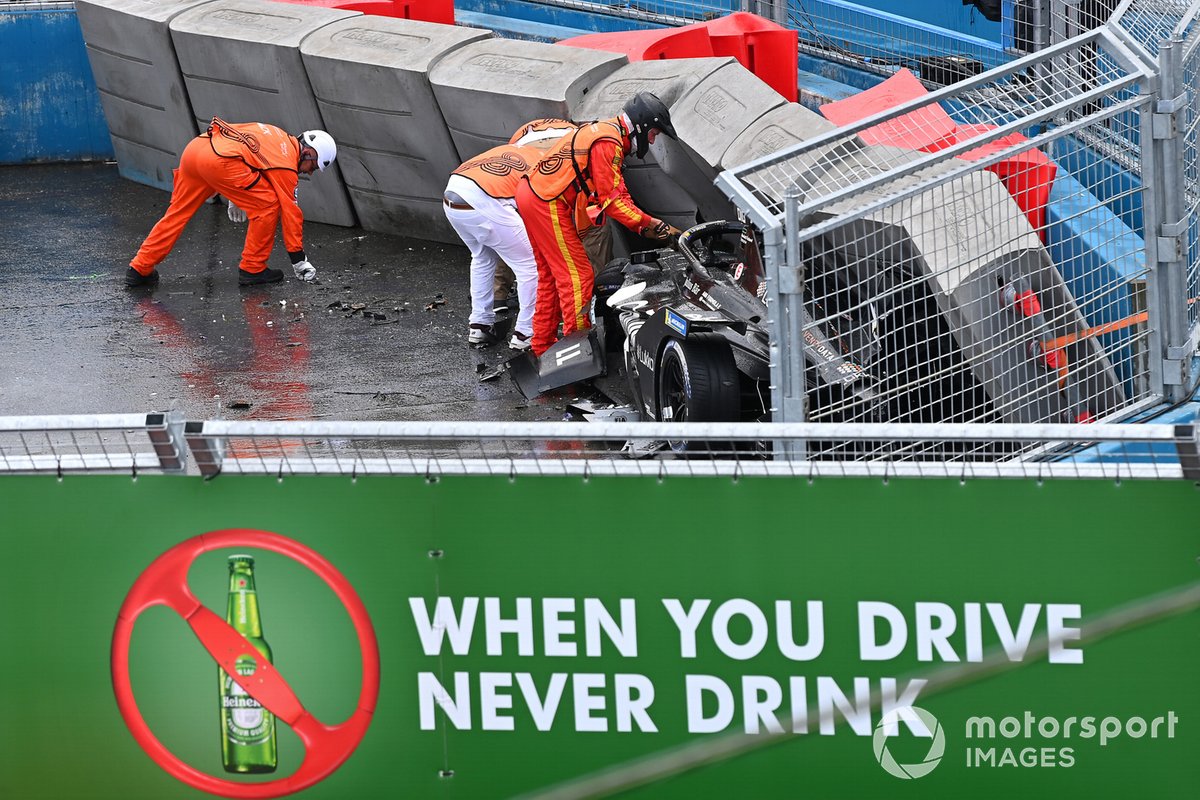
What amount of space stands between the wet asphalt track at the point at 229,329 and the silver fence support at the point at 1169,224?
4.08m

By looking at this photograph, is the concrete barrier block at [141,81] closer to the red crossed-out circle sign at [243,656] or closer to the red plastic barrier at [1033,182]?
the red plastic barrier at [1033,182]

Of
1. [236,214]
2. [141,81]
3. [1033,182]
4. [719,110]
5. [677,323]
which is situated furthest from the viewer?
[141,81]

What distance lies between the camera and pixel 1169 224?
617cm

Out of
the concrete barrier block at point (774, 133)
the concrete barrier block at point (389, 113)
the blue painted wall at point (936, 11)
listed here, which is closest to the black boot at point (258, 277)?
the concrete barrier block at point (389, 113)

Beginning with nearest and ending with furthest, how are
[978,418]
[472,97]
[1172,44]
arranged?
[1172,44], [978,418], [472,97]

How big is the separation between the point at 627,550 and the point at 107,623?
1517mm

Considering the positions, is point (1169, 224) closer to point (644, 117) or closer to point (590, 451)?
point (590, 451)

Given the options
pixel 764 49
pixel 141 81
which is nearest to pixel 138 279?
pixel 141 81

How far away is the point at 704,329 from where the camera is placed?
781 centimetres

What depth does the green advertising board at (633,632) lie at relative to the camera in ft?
13.5

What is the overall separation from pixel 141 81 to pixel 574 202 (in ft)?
20.6

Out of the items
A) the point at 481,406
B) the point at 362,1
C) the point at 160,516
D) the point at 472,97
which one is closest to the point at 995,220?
the point at 160,516

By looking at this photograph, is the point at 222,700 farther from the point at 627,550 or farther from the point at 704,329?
the point at 704,329

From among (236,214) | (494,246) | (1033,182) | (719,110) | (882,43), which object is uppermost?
(1033,182)
